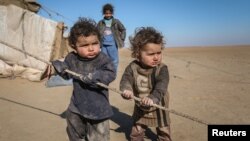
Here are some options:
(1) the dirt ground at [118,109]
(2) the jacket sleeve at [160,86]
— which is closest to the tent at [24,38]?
(1) the dirt ground at [118,109]

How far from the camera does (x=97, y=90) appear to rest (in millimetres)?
2844

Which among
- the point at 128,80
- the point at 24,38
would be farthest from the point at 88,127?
the point at 24,38

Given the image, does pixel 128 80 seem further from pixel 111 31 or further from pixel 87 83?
pixel 111 31

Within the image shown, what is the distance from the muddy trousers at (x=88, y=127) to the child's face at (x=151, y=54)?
2.46 feet

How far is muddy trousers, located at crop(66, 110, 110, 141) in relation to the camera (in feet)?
9.52

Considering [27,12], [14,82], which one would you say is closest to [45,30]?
[27,12]

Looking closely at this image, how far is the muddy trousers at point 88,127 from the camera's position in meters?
2.90

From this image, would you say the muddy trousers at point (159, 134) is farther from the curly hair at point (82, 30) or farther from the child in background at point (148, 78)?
the curly hair at point (82, 30)

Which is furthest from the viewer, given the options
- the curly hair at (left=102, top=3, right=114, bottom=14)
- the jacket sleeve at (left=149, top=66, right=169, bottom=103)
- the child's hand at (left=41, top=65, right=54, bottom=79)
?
the child's hand at (left=41, top=65, right=54, bottom=79)

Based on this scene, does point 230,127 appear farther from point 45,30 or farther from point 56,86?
point 45,30

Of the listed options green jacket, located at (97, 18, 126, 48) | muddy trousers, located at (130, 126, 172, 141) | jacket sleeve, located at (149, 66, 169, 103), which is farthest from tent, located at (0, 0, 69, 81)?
jacket sleeve, located at (149, 66, 169, 103)

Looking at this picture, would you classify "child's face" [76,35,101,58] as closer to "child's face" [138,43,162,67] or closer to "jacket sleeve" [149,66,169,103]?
"child's face" [138,43,162,67]

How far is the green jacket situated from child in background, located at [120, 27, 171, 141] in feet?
12.8

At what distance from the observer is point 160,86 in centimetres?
310
